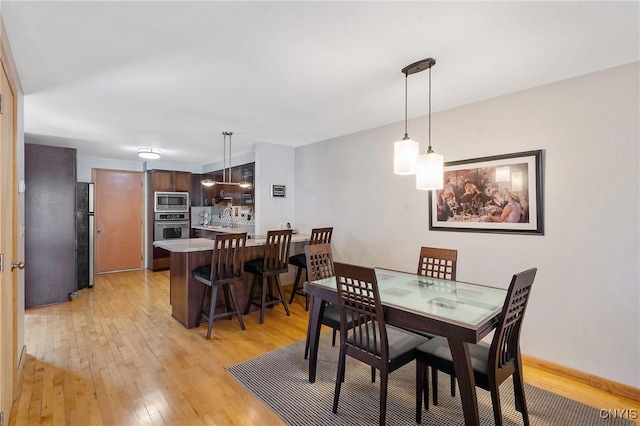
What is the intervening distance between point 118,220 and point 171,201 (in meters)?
1.07

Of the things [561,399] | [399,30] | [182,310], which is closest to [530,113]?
[399,30]

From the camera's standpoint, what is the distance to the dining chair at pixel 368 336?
1794mm

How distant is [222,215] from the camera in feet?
22.5

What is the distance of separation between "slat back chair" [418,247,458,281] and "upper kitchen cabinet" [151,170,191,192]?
545 cm

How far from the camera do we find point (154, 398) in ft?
7.11

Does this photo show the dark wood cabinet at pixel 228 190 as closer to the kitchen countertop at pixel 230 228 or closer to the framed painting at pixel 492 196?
the kitchen countertop at pixel 230 228

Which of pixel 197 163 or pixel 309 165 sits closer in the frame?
A: pixel 309 165

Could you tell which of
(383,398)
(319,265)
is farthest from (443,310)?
(319,265)

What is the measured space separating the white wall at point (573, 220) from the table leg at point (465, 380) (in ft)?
4.70

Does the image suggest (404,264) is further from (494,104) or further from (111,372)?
(111,372)

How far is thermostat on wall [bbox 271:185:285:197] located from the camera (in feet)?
16.0

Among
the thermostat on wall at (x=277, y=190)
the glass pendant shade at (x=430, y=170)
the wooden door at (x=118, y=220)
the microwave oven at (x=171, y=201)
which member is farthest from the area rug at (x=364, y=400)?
the wooden door at (x=118, y=220)

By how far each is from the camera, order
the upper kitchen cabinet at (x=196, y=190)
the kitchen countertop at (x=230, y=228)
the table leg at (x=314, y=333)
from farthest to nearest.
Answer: the upper kitchen cabinet at (x=196, y=190), the kitchen countertop at (x=230, y=228), the table leg at (x=314, y=333)

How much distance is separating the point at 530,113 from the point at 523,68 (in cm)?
51
